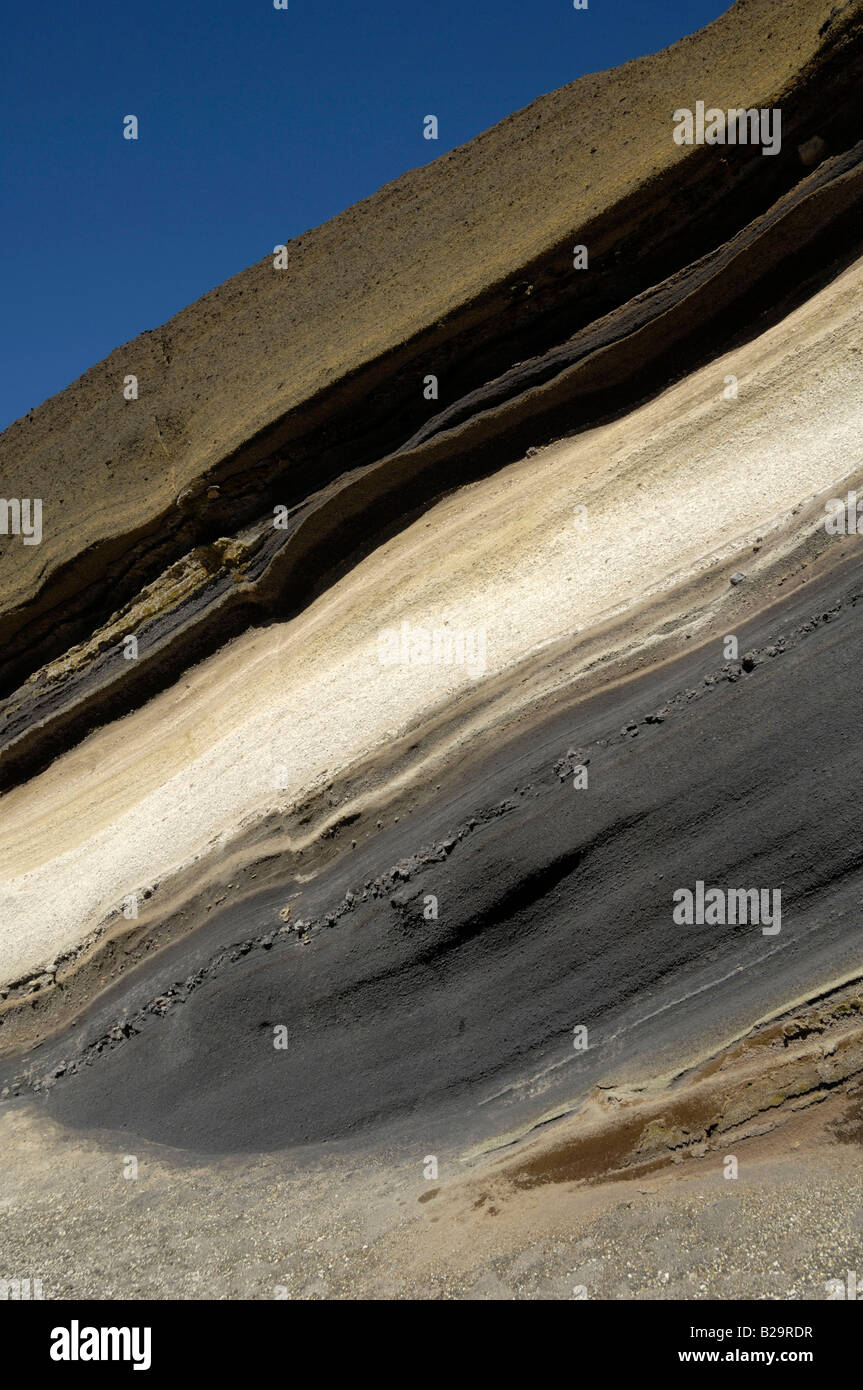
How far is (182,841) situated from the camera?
842 cm

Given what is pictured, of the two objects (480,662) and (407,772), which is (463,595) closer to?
(480,662)

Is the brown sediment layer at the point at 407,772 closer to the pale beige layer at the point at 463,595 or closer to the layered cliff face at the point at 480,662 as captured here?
the layered cliff face at the point at 480,662

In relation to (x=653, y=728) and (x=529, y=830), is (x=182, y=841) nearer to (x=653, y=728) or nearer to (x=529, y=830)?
(x=529, y=830)

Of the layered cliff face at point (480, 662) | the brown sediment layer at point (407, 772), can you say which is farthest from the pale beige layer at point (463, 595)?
the brown sediment layer at point (407, 772)

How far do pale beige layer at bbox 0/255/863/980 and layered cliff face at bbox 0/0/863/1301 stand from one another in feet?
0.16

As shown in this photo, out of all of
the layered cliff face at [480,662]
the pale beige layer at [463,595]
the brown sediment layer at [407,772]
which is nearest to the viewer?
the layered cliff face at [480,662]

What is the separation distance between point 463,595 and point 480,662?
3.25ft

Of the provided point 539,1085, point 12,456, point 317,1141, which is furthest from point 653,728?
point 12,456

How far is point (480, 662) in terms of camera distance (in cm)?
773

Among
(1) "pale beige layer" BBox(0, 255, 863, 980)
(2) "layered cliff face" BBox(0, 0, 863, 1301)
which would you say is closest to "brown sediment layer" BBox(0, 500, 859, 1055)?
(2) "layered cliff face" BBox(0, 0, 863, 1301)

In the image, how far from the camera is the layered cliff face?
610 cm

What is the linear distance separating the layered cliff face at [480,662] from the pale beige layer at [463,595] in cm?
5

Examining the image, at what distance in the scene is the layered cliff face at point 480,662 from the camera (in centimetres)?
610
